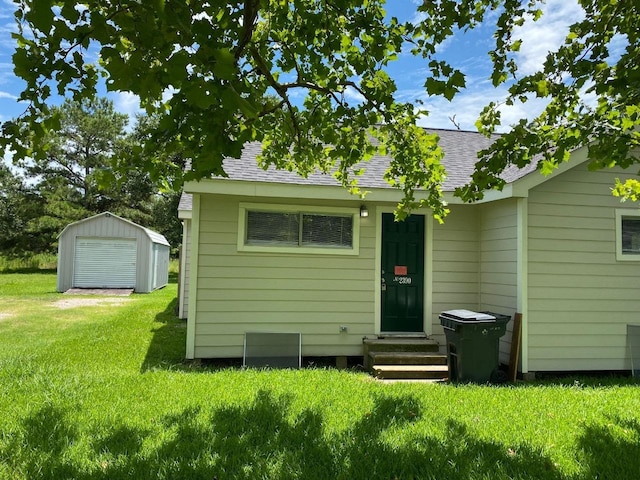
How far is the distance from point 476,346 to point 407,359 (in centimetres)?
104

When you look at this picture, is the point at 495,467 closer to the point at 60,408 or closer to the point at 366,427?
the point at 366,427

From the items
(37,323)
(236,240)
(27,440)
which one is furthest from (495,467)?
(37,323)

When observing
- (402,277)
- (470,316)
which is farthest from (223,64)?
(402,277)

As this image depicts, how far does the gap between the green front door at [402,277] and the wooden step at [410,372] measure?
987 mm

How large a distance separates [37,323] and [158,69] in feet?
29.2

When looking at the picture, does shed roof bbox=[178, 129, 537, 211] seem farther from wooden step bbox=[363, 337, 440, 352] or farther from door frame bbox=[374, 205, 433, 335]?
wooden step bbox=[363, 337, 440, 352]

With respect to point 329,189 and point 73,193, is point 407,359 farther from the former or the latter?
point 73,193

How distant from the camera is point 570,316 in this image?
6215 mm

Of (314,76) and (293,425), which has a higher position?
(314,76)

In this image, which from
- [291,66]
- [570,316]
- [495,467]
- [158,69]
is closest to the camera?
[158,69]

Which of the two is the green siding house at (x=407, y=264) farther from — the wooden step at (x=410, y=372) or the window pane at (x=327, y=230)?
the wooden step at (x=410, y=372)

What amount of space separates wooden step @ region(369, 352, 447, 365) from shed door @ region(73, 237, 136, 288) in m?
13.5

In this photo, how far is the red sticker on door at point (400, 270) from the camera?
6.89m

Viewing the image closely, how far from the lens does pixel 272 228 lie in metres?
6.66
